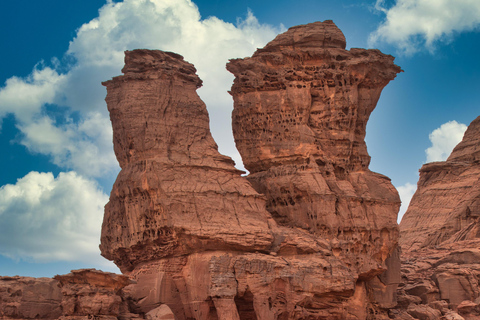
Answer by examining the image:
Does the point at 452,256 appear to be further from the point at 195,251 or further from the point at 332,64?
the point at 195,251

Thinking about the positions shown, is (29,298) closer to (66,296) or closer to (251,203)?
(66,296)

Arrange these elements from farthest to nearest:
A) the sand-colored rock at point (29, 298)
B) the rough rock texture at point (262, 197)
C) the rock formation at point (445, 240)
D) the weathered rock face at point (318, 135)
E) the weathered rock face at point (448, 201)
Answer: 1. the weathered rock face at point (448, 201)
2. the rock formation at point (445, 240)
3. the weathered rock face at point (318, 135)
4. the rough rock texture at point (262, 197)
5. the sand-colored rock at point (29, 298)

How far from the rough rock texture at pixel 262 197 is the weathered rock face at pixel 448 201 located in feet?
44.9

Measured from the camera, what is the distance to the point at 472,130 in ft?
182

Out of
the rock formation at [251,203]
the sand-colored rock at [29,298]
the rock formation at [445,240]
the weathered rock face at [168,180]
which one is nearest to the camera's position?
the sand-colored rock at [29,298]

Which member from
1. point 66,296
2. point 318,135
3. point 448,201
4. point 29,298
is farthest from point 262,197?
point 448,201

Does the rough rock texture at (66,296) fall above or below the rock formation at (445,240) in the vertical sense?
below

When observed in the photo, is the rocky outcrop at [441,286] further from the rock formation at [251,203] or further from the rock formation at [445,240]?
the rock formation at [251,203]

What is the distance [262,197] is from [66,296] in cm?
798

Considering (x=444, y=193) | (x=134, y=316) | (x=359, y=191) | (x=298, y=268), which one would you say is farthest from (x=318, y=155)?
(x=444, y=193)

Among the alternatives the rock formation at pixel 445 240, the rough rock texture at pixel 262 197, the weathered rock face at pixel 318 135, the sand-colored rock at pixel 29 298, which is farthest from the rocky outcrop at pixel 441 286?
the sand-colored rock at pixel 29 298

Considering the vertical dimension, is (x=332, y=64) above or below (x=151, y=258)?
above

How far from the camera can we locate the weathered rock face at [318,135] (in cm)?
3456

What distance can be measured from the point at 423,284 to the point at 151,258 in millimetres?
14138
